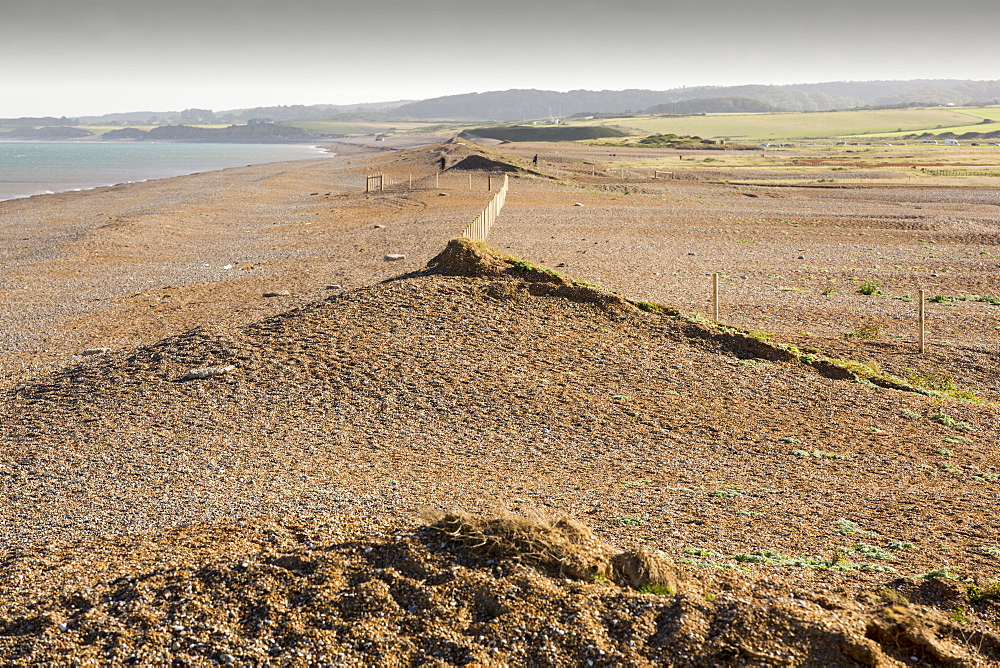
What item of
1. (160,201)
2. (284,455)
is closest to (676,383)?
(284,455)

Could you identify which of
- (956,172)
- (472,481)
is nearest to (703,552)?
(472,481)

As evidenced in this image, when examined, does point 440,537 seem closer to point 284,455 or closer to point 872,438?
point 284,455

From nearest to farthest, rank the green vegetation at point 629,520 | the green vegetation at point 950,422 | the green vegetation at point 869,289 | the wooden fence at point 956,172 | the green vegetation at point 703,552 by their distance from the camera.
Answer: the green vegetation at point 703,552
the green vegetation at point 629,520
the green vegetation at point 950,422
the green vegetation at point 869,289
the wooden fence at point 956,172

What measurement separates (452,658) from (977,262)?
90.8 feet

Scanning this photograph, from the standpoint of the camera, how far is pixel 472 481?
10.2m

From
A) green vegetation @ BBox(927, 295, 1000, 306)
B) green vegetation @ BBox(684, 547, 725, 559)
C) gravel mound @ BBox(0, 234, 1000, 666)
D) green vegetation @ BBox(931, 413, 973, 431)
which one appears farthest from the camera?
green vegetation @ BBox(927, 295, 1000, 306)

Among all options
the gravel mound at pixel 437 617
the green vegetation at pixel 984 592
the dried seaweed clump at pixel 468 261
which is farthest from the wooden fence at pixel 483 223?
the green vegetation at pixel 984 592

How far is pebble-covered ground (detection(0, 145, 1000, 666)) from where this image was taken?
6418mm

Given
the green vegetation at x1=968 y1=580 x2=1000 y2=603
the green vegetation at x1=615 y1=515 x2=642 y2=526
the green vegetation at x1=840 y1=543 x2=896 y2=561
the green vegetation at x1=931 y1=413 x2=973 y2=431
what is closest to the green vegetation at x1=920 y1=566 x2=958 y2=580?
the green vegetation at x1=968 y1=580 x2=1000 y2=603

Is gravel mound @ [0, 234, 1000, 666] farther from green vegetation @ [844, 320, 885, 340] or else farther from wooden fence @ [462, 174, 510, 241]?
wooden fence @ [462, 174, 510, 241]

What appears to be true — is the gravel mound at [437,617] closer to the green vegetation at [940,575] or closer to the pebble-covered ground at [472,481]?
the pebble-covered ground at [472,481]

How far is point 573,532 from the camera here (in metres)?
7.75

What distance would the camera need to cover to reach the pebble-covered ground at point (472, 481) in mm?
6418

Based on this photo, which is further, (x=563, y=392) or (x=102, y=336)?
(x=102, y=336)
